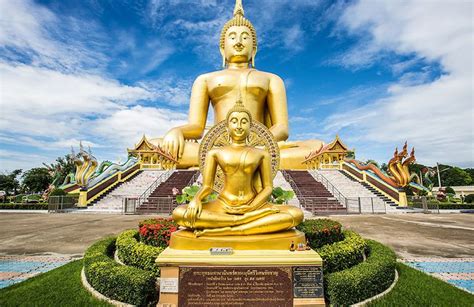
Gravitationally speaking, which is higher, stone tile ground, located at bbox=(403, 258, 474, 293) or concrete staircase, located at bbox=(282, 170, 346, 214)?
concrete staircase, located at bbox=(282, 170, 346, 214)

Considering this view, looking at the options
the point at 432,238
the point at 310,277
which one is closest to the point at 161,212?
the point at 432,238

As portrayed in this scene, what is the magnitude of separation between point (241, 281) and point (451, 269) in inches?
173

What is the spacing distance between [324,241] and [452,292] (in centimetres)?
188

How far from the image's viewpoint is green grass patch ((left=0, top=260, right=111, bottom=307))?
3562 millimetres

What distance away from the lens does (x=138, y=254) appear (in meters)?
4.45

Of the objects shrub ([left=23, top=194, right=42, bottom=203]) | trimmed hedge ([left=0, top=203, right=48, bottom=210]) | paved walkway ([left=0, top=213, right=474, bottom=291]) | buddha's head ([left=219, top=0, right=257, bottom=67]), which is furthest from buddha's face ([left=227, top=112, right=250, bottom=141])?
shrub ([left=23, top=194, right=42, bottom=203])

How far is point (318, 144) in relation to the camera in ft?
52.2

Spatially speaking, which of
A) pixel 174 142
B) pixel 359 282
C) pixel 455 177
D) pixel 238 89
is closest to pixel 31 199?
pixel 174 142

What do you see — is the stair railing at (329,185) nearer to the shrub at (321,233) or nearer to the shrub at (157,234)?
the shrub at (321,233)

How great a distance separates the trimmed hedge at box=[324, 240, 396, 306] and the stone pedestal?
0.50m

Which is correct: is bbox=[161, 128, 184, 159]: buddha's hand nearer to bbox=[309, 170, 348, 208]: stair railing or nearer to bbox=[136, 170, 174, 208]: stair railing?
bbox=[136, 170, 174, 208]: stair railing

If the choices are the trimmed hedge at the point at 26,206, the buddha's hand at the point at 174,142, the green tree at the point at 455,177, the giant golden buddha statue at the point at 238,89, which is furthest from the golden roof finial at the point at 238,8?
the green tree at the point at 455,177

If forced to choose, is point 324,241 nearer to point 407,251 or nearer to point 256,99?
point 407,251

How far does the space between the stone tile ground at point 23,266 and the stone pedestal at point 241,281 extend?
321 cm
